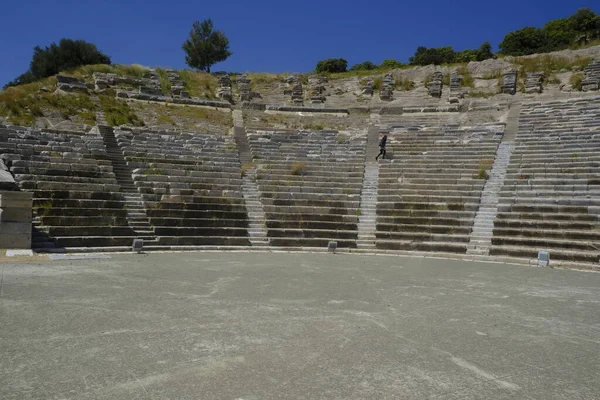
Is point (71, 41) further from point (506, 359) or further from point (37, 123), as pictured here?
point (506, 359)

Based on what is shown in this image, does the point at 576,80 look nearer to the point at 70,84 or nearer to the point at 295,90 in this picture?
the point at 295,90

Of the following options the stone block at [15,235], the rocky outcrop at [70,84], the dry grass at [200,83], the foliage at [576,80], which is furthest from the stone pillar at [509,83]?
the stone block at [15,235]

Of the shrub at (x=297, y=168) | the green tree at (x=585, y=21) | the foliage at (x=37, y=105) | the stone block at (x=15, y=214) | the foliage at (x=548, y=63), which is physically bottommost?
the stone block at (x=15, y=214)

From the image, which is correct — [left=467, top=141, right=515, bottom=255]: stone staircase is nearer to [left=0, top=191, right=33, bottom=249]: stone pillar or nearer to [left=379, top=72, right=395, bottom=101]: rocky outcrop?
[left=379, top=72, right=395, bottom=101]: rocky outcrop

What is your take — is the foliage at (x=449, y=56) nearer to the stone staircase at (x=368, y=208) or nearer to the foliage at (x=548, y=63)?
the foliage at (x=548, y=63)

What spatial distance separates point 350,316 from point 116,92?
21.8 metres

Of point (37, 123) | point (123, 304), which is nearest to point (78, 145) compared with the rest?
point (37, 123)

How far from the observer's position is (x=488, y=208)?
14500mm

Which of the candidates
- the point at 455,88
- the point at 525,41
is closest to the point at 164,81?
the point at 455,88

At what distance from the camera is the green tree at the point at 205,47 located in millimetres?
36719

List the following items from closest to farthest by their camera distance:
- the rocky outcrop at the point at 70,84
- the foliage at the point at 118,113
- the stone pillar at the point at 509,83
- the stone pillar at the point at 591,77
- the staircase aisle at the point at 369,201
A: the staircase aisle at the point at 369,201, the foliage at the point at 118,113, the stone pillar at the point at 591,77, the rocky outcrop at the point at 70,84, the stone pillar at the point at 509,83

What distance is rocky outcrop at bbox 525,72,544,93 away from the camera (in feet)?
77.2

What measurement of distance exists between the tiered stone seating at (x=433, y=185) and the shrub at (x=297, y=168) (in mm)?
2950

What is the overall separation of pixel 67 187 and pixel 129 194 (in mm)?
1792
